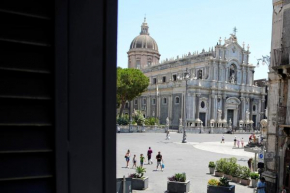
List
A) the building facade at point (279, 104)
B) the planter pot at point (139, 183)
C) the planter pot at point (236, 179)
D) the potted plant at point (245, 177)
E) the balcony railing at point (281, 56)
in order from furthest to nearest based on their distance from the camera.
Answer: the planter pot at point (236, 179) → the potted plant at point (245, 177) → the planter pot at point (139, 183) → the balcony railing at point (281, 56) → the building facade at point (279, 104)

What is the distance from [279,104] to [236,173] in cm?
401

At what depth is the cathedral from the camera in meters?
45.7

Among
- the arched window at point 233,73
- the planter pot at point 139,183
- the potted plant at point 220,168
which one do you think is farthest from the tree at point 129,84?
the planter pot at point 139,183

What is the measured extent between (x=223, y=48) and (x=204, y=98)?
373 inches

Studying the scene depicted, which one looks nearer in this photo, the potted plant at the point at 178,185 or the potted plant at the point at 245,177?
the potted plant at the point at 178,185

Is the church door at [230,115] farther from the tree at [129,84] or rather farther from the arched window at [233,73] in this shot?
the tree at [129,84]

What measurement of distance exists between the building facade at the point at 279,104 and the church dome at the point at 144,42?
58.7 meters

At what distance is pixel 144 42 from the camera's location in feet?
227

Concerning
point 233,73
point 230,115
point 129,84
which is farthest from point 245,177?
point 233,73

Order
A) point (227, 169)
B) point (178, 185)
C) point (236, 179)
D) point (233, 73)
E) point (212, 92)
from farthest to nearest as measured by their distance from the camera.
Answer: point (233, 73)
point (212, 92)
point (227, 169)
point (236, 179)
point (178, 185)

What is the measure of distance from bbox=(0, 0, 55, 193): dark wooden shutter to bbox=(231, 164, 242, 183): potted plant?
12.8 meters

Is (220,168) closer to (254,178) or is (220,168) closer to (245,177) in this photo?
(245,177)

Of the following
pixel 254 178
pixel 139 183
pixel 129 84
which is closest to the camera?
pixel 139 183

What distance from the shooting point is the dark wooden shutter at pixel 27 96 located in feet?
4.12
